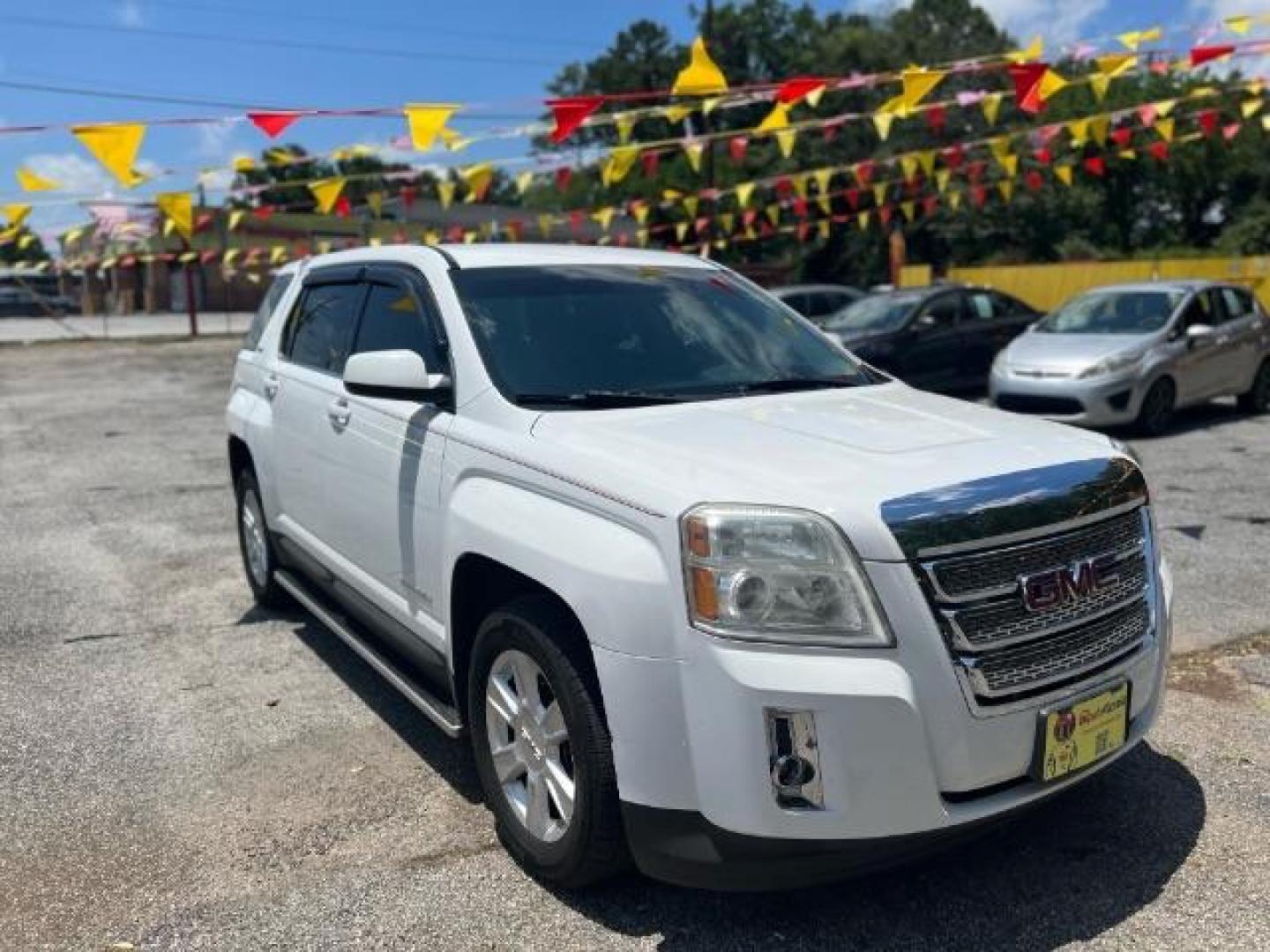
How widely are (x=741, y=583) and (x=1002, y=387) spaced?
31.3 feet

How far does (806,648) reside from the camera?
258 cm

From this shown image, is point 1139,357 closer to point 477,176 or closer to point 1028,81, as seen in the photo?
point 1028,81

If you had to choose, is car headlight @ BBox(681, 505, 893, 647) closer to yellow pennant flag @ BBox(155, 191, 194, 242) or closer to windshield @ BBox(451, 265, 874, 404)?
windshield @ BBox(451, 265, 874, 404)

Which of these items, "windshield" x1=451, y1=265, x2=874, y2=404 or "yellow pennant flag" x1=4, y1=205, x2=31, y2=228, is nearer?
"windshield" x1=451, y1=265, x2=874, y2=404

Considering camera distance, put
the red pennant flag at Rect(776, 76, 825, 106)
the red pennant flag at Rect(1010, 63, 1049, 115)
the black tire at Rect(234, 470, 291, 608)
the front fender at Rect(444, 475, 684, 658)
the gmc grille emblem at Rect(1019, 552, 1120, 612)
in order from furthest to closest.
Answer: the red pennant flag at Rect(1010, 63, 1049, 115)
the red pennant flag at Rect(776, 76, 825, 106)
the black tire at Rect(234, 470, 291, 608)
the gmc grille emblem at Rect(1019, 552, 1120, 612)
the front fender at Rect(444, 475, 684, 658)

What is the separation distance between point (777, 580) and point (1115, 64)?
32.4 feet

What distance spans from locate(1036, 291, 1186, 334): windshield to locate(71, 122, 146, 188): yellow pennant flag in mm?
9305

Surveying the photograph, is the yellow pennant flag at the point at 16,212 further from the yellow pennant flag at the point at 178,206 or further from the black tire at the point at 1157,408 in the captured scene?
the black tire at the point at 1157,408

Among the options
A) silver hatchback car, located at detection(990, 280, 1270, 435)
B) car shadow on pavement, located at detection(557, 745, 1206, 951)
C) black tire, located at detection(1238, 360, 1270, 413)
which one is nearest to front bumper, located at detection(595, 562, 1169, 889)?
car shadow on pavement, located at detection(557, 745, 1206, 951)

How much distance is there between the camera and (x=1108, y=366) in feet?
35.6

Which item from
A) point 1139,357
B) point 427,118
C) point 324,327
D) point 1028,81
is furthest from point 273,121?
point 1139,357

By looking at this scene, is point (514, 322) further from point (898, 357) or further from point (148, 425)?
point (148, 425)

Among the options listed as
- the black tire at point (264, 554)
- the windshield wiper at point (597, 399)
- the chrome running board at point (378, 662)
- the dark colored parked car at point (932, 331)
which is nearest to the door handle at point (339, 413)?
the chrome running board at point (378, 662)

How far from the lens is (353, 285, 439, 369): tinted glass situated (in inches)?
157
